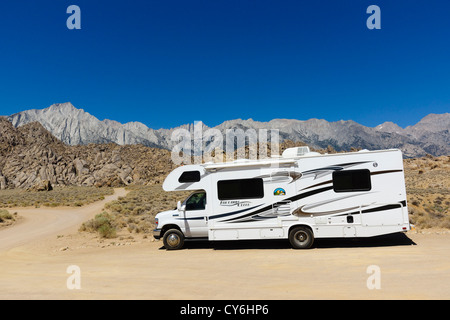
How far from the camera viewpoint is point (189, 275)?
7.60 meters

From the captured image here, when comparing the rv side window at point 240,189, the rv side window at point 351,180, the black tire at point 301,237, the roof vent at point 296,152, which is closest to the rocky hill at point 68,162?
the rv side window at point 240,189

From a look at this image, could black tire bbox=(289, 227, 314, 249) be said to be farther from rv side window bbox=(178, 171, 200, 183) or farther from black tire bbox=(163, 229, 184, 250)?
black tire bbox=(163, 229, 184, 250)

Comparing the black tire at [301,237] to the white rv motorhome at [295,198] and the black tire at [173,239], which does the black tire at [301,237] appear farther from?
the black tire at [173,239]

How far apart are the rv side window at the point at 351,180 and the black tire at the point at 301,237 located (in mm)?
1768

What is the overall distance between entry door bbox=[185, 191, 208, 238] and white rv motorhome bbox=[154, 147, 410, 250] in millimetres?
37

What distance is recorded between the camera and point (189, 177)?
11234 mm

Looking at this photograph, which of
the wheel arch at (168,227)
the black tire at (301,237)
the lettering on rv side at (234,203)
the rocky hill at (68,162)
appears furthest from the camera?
the rocky hill at (68,162)

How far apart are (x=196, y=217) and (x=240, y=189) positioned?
1966 millimetres

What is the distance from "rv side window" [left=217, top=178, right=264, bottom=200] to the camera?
1082 cm

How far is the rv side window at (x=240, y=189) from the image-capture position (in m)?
10.8

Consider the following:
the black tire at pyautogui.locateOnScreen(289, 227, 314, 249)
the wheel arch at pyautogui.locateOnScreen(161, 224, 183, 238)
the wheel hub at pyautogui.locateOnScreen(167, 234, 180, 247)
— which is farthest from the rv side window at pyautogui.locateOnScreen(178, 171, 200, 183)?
the black tire at pyautogui.locateOnScreen(289, 227, 314, 249)

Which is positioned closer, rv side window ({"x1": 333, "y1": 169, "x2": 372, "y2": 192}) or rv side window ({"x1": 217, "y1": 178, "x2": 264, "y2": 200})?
rv side window ({"x1": 333, "y1": 169, "x2": 372, "y2": 192})

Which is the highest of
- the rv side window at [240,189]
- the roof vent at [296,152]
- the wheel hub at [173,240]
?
the roof vent at [296,152]
